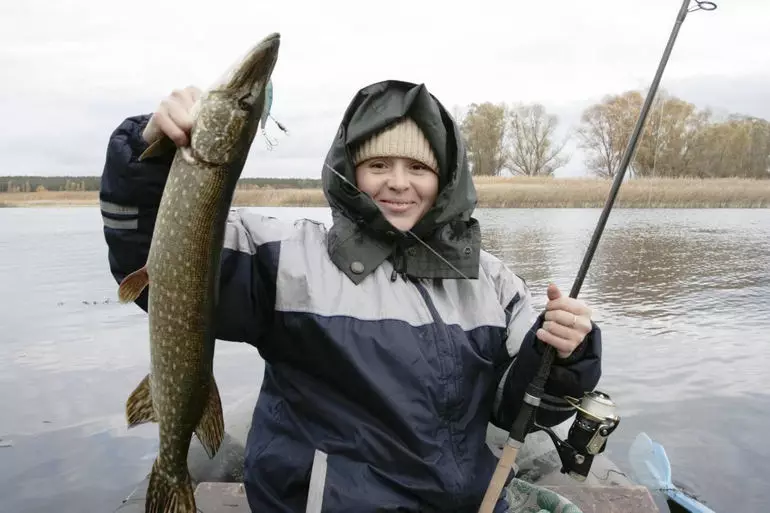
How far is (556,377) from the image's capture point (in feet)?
8.00

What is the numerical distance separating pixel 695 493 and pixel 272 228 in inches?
144

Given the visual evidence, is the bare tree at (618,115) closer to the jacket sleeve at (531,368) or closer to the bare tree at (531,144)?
the jacket sleeve at (531,368)

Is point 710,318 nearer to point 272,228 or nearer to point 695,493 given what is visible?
point 695,493

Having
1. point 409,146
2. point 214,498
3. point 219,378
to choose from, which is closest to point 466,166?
point 409,146

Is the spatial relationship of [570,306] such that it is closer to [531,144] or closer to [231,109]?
[231,109]

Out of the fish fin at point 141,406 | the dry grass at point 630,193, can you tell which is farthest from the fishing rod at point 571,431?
the dry grass at point 630,193

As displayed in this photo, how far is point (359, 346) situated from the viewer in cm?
230

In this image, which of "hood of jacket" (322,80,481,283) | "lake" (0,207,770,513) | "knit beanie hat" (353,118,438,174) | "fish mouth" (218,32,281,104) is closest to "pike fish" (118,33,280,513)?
"fish mouth" (218,32,281,104)

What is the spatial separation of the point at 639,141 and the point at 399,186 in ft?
4.58

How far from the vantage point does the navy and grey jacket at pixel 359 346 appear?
220cm

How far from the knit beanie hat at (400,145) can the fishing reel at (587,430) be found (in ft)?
3.81

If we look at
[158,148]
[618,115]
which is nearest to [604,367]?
[618,115]

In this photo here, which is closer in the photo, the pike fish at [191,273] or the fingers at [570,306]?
the pike fish at [191,273]

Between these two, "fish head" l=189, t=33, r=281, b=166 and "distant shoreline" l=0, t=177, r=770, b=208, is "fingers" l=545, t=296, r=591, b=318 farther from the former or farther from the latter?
"distant shoreline" l=0, t=177, r=770, b=208
